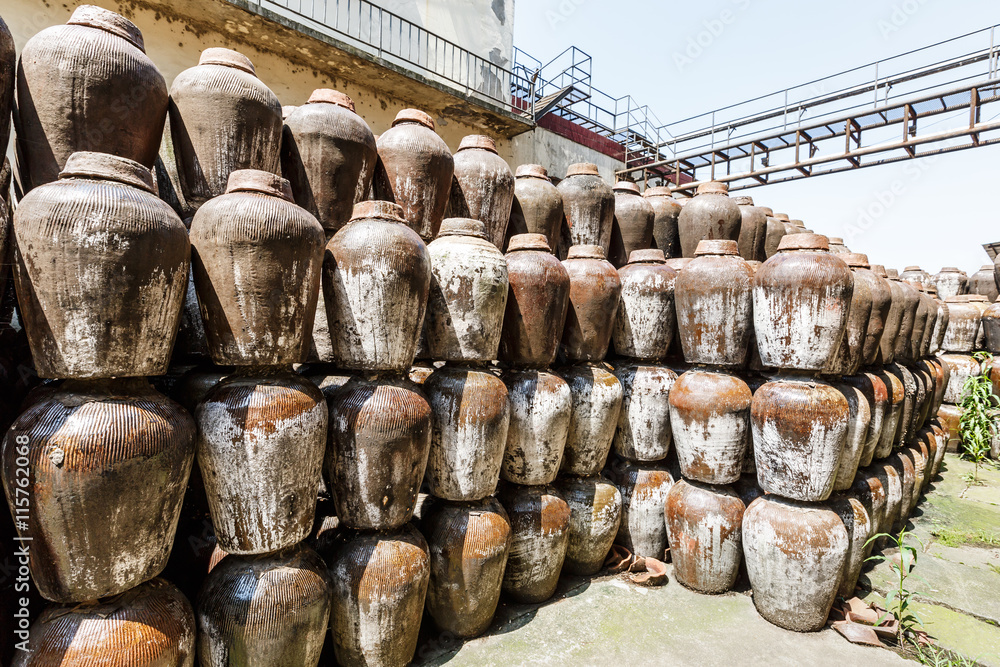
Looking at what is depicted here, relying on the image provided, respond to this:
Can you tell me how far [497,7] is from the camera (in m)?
8.84

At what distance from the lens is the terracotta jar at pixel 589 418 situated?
8.26 feet

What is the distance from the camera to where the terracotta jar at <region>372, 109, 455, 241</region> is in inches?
87.1

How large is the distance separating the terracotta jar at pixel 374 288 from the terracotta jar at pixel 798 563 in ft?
5.90

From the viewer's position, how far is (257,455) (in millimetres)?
1453

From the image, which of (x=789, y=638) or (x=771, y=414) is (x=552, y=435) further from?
(x=789, y=638)

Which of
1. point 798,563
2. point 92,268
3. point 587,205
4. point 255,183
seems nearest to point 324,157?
point 255,183

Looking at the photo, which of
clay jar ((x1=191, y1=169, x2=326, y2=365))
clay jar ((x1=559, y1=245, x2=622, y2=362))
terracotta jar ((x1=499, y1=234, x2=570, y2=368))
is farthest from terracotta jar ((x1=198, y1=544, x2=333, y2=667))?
clay jar ((x1=559, y1=245, x2=622, y2=362))

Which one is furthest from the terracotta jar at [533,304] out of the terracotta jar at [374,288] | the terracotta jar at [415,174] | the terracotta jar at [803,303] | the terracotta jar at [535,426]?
the terracotta jar at [803,303]

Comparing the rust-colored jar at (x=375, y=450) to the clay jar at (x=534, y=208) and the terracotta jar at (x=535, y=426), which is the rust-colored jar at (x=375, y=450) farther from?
the clay jar at (x=534, y=208)

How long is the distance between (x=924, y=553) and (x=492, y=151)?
3459 millimetres

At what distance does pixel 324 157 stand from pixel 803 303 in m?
2.09

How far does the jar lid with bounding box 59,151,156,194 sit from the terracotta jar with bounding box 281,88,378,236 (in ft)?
2.29

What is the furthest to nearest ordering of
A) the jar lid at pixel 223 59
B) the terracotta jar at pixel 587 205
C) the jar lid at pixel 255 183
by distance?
the terracotta jar at pixel 587 205, the jar lid at pixel 223 59, the jar lid at pixel 255 183

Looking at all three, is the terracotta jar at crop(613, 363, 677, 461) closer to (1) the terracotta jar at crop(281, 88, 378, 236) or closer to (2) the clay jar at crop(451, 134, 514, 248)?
(2) the clay jar at crop(451, 134, 514, 248)
